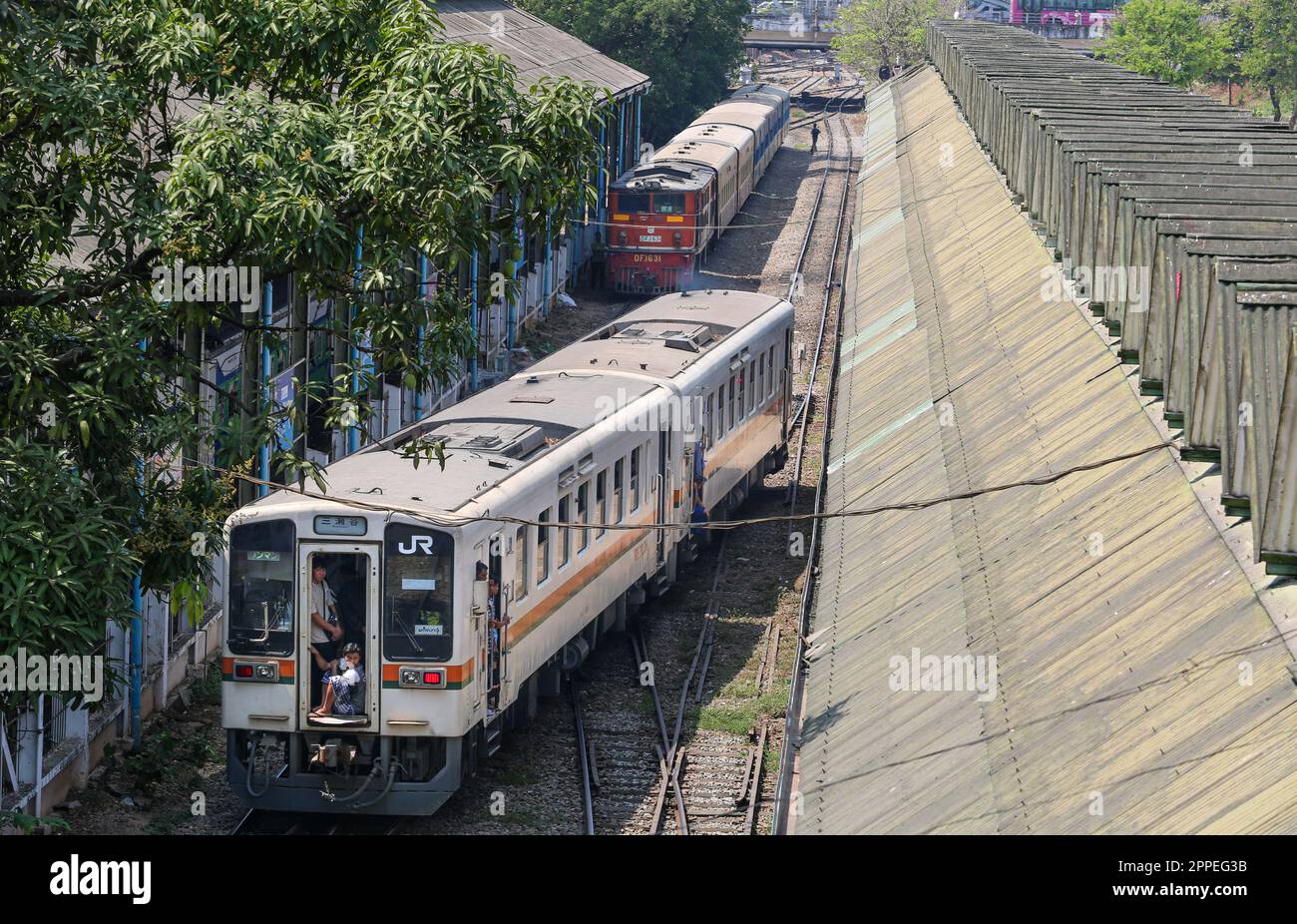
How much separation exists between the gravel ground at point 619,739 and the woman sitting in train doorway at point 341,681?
4.79 feet

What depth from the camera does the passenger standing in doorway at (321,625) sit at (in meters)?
14.2

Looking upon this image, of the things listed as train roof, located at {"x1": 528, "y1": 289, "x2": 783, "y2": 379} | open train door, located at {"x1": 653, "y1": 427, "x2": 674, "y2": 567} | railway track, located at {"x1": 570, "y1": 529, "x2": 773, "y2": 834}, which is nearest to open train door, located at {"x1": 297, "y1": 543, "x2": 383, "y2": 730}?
railway track, located at {"x1": 570, "y1": 529, "x2": 773, "y2": 834}

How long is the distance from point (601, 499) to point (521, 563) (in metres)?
2.38

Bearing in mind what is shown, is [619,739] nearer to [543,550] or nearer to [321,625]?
[543,550]

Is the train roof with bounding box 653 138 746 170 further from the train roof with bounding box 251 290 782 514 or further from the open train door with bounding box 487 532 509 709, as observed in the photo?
the open train door with bounding box 487 532 509 709

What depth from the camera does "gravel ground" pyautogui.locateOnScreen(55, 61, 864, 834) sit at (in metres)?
15.2

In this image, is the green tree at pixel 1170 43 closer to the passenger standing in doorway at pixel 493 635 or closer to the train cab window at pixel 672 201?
the train cab window at pixel 672 201

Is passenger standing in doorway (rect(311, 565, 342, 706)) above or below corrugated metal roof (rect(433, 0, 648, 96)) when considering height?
below

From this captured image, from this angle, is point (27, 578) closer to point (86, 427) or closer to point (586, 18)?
point (86, 427)

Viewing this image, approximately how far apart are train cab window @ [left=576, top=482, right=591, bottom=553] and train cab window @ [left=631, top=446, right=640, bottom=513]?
5.10 ft

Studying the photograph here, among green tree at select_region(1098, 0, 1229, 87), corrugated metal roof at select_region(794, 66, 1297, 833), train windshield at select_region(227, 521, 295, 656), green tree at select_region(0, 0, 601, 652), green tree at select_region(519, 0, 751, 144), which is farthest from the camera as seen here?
green tree at select_region(1098, 0, 1229, 87)

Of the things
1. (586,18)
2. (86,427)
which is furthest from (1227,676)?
(586,18)

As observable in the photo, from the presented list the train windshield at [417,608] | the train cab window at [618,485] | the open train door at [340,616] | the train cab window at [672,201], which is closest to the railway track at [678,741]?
the train cab window at [618,485]

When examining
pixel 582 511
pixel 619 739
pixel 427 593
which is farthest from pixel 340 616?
pixel 619 739
